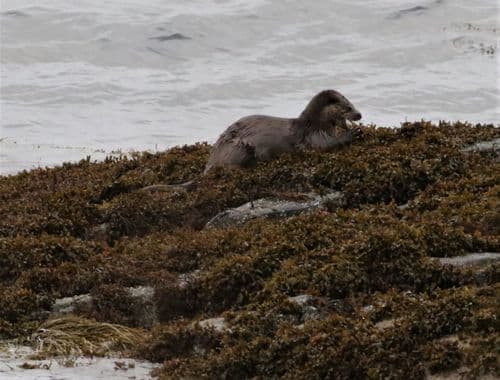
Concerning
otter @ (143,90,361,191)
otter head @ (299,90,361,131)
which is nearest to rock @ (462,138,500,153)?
otter @ (143,90,361,191)

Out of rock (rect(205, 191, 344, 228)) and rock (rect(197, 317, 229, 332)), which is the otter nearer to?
rock (rect(205, 191, 344, 228))

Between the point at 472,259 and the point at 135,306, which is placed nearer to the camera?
the point at 472,259

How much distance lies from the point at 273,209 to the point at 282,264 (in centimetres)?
246

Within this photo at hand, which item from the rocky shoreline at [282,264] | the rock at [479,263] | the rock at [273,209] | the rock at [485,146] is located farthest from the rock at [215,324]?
the rock at [485,146]

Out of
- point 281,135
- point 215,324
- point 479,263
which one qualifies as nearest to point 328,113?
point 281,135

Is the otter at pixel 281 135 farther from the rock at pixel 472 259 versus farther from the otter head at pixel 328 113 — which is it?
the rock at pixel 472 259

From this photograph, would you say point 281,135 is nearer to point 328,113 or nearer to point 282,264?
point 328,113

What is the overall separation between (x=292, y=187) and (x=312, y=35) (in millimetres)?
38481

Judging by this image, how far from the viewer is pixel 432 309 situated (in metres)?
10.8

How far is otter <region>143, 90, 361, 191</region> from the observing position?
17.4 metres

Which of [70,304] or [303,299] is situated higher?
[303,299]

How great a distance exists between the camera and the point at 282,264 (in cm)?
1286

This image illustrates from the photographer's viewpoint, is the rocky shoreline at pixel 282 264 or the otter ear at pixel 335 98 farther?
the otter ear at pixel 335 98

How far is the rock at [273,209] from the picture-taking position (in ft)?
49.6
